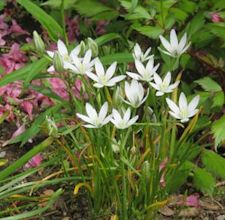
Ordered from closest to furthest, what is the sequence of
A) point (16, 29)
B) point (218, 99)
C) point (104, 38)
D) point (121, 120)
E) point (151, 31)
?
1. point (121, 120)
2. point (218, 99)
3. point (151, 31)
4. point (104, 38)
5. point (16, 29)

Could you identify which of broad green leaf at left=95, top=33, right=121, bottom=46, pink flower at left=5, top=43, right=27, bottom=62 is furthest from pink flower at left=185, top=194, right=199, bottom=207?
pink flower at left=5, top=43, right=27, bottom=62

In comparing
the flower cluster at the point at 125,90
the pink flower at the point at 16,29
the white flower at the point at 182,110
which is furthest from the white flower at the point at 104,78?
the pink flower at the point at 16,29

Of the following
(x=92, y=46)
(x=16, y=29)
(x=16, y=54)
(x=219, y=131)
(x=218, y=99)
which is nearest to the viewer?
(x=92, y=46)

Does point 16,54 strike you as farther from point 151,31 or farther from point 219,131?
point 219,131

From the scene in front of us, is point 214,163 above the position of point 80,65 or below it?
below

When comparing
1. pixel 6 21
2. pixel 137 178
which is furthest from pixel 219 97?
pixel 6 21

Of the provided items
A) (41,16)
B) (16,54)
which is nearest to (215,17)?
(41,16)

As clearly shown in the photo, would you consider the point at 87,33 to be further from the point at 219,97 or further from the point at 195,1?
the point at 219,97
